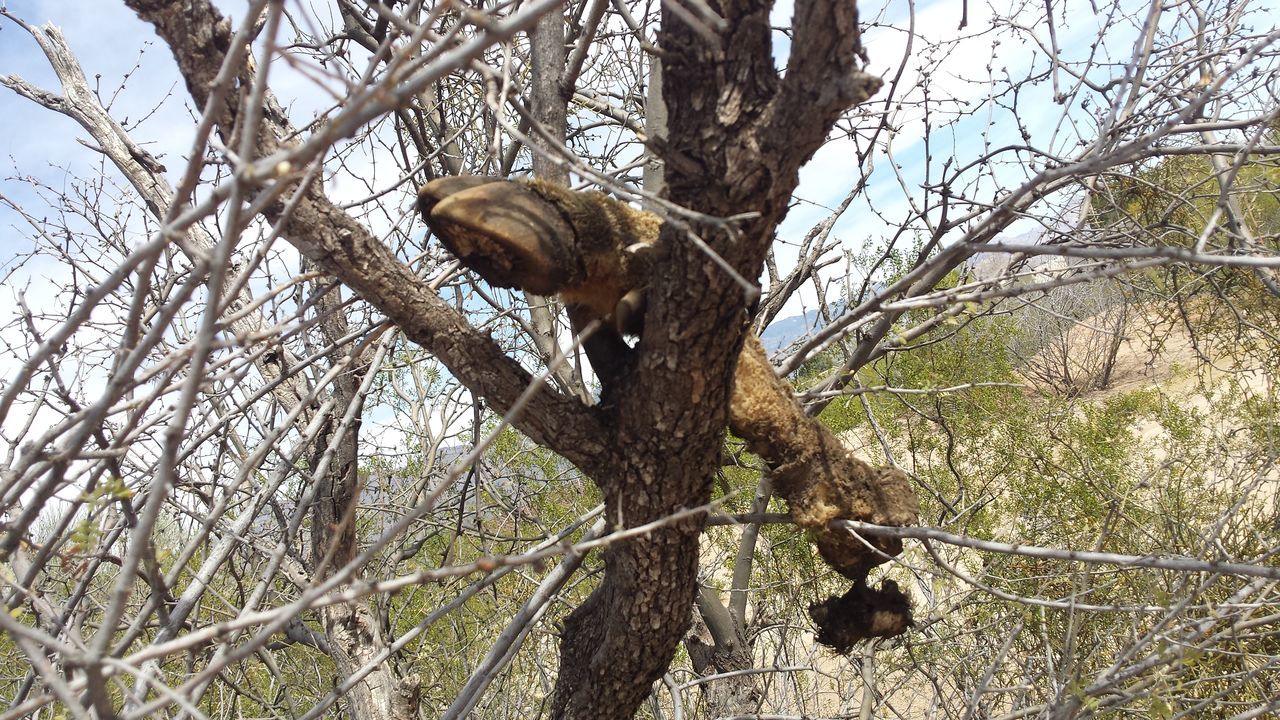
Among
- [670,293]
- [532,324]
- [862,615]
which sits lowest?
[862,615]

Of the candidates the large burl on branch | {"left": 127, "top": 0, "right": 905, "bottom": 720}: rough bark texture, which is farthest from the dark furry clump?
{"left": 127, "top": 0, "right": 905, "bottom": 720}: rough bark texture

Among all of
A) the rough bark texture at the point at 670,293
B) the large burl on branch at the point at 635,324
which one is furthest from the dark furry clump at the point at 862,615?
the rough bark texture at the point at 670,293

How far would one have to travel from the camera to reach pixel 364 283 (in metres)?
1.55

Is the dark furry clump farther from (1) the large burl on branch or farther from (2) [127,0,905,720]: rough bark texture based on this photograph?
(2) [127,0,905,720]: rough bark texture

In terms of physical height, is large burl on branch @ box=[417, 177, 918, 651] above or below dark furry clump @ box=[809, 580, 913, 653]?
above

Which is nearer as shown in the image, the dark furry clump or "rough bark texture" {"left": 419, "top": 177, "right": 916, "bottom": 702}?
"rough bark texture" {"left": 419, "top": 177, "right": 916, "bottom": 702}

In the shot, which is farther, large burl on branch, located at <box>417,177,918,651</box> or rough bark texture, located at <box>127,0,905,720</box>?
large burl on branch, located at <box>417,177,918,651</box>

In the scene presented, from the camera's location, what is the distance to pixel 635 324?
64.7 inches

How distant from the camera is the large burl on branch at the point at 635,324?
4.85 ft

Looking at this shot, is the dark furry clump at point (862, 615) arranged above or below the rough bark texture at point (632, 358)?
below

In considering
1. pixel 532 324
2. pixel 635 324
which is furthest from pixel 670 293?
pixel 532 324

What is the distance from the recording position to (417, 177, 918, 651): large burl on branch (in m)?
1.48

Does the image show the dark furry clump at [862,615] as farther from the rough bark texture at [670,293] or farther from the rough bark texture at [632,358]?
the rough bark texture at [670,293]

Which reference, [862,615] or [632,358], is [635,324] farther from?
[862,615]
